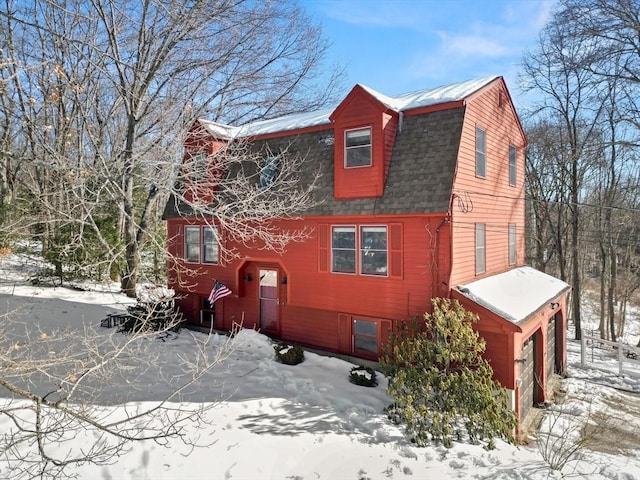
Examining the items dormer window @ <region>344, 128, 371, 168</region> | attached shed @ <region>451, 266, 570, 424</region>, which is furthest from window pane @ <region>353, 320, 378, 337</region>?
dormer window @ <region>344, 128, 371, 168</region>

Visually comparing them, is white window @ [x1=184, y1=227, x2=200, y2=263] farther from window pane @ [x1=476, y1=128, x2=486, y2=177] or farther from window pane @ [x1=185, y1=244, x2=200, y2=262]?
window pane @ [x1=476, y1=128, x2=486, y2=177]

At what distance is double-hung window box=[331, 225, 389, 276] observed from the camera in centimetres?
1076

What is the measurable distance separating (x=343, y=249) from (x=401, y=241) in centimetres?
180

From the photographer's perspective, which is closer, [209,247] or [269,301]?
[269,301]

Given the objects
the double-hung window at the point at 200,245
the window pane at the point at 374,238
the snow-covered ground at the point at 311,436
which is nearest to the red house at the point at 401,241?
the window pane at the point at 374,238

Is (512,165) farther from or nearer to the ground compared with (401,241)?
farther from the ground

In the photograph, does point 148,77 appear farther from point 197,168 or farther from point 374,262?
point 374,262

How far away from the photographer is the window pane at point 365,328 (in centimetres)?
1121

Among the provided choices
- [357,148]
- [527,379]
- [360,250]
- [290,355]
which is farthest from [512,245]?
[290,355]

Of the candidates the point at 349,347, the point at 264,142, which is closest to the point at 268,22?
the point at 264,142

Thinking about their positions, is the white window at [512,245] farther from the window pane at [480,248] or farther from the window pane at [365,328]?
the window pane at [365,328]

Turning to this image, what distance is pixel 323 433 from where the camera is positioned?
768 cm

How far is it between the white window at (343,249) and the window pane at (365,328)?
1.55 metres

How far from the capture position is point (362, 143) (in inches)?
430
